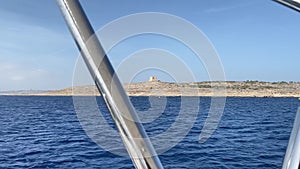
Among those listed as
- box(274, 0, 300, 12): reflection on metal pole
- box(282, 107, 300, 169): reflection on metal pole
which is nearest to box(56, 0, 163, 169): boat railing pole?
box(282, 107, 300, 169): reflection on metal pole

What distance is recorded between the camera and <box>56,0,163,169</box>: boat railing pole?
0.61 meters

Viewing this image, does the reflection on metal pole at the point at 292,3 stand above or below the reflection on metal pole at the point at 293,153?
above

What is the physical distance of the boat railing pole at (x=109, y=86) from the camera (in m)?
0.61

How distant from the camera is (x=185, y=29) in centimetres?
71

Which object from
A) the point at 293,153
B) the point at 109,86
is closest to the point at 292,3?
the point at 293,153

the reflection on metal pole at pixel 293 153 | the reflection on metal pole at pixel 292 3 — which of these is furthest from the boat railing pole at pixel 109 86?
the reflection on metal pole at pixel 292 3

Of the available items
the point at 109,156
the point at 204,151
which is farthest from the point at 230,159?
the point at 109,156

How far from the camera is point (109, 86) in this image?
24.5 inches

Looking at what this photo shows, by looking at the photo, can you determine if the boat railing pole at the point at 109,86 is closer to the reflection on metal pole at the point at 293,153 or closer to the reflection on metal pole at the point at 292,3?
the reflection on metal pole at the point at 293,153

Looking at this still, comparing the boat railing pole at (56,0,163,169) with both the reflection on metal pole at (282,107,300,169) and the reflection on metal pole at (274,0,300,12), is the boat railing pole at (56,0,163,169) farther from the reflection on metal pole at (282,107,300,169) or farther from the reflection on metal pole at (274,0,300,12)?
the reflection on metal pole at (274,0,300,12)

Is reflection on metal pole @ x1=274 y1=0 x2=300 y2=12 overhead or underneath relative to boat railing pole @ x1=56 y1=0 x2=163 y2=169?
overhead

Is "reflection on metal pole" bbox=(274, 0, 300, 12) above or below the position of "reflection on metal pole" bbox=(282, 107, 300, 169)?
above

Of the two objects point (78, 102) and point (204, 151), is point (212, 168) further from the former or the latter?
point (78, 102)

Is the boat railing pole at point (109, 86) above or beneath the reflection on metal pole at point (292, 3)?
beneath
